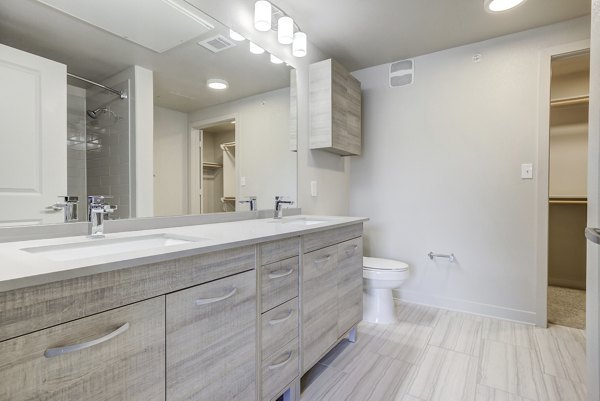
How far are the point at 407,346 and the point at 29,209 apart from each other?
2.09 m

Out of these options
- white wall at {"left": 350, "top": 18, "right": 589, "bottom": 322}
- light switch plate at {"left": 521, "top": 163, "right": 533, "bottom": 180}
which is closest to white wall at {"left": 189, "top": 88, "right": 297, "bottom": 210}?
white wall at {"left": 350, "top": 18, "right": 589, "bottom": 322}

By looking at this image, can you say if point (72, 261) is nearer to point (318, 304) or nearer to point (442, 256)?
point (318, 304)

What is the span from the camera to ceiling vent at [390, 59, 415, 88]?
2.63m

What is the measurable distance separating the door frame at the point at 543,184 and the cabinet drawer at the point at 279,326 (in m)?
1.99

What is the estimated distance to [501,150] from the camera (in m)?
2.28

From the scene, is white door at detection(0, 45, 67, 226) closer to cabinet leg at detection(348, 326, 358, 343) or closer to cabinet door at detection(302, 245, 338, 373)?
cabinet door at detection(302, 245, 338, 373)

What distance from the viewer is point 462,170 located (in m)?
2.43

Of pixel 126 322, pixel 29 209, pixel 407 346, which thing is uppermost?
pixel 29 209

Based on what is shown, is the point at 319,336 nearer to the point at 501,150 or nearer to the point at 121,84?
the point at 121,84

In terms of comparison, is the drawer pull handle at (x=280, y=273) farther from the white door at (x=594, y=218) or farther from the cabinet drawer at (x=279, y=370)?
the white door at (x=594, y=218)

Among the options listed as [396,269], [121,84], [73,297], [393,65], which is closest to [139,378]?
[73,297]

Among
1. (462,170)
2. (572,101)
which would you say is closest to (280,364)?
(462,170)

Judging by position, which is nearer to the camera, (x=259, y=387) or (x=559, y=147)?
(x=259, y=387)

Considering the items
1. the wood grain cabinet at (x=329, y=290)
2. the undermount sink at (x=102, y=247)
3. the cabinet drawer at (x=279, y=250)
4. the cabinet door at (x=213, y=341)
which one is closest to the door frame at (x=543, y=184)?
the wood grain cabinet at (x=329, y=290)
